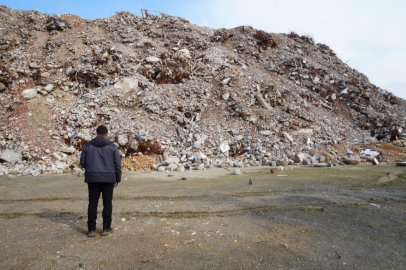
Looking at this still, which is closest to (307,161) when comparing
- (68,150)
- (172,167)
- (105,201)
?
(172,167)

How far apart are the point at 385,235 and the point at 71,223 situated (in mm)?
4296

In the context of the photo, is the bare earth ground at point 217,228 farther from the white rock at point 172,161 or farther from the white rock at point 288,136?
the white rock at point 288,136

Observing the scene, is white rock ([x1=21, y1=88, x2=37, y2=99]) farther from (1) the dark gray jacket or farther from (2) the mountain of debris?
(1) the dark gray jacket

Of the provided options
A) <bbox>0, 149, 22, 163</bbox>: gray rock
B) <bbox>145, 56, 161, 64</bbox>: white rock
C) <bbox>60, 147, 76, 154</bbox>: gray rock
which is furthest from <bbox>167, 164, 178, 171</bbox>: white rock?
<bbox>145, 56, 161, 64</bbox>: white rock

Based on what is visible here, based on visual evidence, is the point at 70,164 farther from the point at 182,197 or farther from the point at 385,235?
the point at 385,235

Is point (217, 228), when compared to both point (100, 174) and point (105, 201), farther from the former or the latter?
point (100, 174)

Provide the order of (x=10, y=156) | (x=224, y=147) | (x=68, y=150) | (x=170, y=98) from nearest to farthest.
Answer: (x=10, y=156), (x=68, y=150), (x=224, y=147), (x=170, y=98)

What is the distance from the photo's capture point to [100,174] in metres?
3.14

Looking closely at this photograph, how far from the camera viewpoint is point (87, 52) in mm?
14867

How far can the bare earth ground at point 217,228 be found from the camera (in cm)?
246

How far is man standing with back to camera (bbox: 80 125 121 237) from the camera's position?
3137mm

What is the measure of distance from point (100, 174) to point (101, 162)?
0.52 feet

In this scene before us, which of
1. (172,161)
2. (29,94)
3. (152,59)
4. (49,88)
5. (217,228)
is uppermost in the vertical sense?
(152,59)

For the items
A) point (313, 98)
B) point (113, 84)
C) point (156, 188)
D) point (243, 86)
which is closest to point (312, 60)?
point (313, 98)
